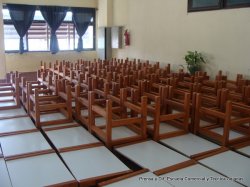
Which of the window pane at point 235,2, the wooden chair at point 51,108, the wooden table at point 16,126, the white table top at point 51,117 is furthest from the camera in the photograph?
the window pane at point 235,2

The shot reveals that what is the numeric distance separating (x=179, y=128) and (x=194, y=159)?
0.84m

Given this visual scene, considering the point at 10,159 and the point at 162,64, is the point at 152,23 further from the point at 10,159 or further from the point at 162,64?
the point at 10,159

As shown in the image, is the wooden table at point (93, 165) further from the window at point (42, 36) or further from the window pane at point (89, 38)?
the window pane at point (89, 38)

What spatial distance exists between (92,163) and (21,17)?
23.1 ft

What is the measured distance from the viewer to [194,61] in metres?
5.57

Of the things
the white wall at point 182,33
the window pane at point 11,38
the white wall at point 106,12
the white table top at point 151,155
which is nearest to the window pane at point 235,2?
the white wall at point 182,33

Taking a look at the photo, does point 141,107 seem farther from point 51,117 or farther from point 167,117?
point 51,117

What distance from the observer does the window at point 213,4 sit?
4773mm

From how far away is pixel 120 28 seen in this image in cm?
827

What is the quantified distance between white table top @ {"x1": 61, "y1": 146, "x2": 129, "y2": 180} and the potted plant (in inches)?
137

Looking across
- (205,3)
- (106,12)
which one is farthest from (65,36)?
(205,3)

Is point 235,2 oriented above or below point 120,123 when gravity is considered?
above

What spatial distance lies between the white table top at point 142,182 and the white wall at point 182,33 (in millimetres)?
3437

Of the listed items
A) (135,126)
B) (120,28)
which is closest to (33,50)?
(120,28)
